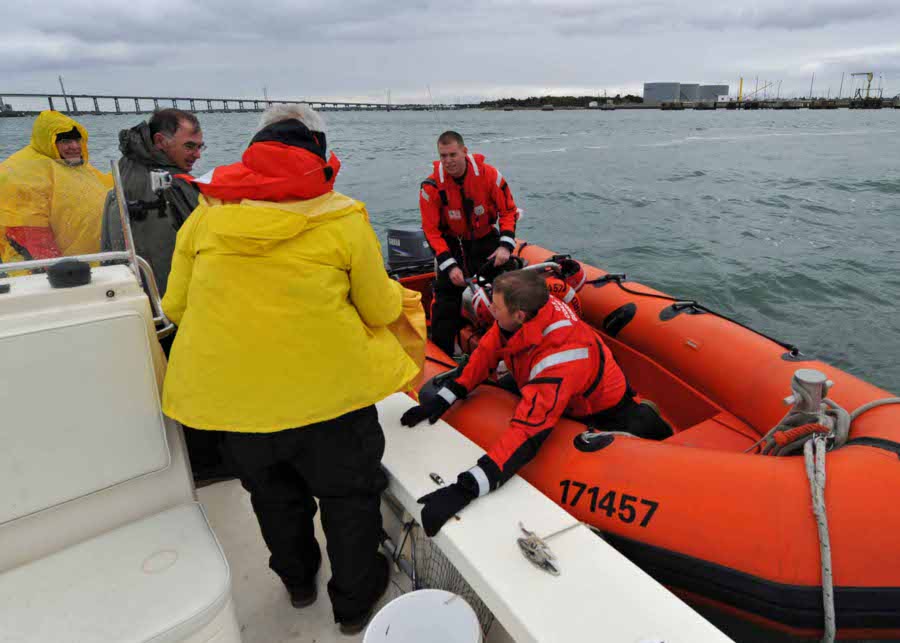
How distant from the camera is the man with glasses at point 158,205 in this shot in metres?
2.03

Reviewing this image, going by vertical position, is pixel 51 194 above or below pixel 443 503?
above

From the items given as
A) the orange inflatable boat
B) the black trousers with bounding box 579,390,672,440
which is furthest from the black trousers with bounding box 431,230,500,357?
the black trousers with bounding box 579,390,672,440

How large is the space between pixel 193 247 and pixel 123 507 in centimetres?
66

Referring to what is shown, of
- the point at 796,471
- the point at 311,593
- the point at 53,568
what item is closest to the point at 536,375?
the point at 796,471

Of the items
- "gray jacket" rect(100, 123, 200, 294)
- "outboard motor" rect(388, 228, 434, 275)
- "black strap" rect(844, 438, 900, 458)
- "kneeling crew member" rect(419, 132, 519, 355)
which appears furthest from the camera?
"outboard motor" rect(388, 228, 434, 275)

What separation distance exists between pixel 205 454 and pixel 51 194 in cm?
134

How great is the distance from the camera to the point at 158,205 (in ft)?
6.75

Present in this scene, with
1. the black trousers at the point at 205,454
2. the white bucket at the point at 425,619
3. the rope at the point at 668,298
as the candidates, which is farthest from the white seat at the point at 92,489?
the rope at the point at 668,298

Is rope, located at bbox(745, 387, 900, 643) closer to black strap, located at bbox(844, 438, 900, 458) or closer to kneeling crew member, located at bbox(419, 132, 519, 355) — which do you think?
black strap, located at bbox(844, 438, 900, 458)

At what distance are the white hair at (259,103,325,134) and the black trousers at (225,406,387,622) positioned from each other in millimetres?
646

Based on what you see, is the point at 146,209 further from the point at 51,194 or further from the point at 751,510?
the point at 751,510

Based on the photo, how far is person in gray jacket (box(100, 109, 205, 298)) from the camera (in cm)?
204

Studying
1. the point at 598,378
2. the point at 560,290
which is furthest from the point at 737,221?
the point at 598,378

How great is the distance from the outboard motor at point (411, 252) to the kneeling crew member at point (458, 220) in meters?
0.77
